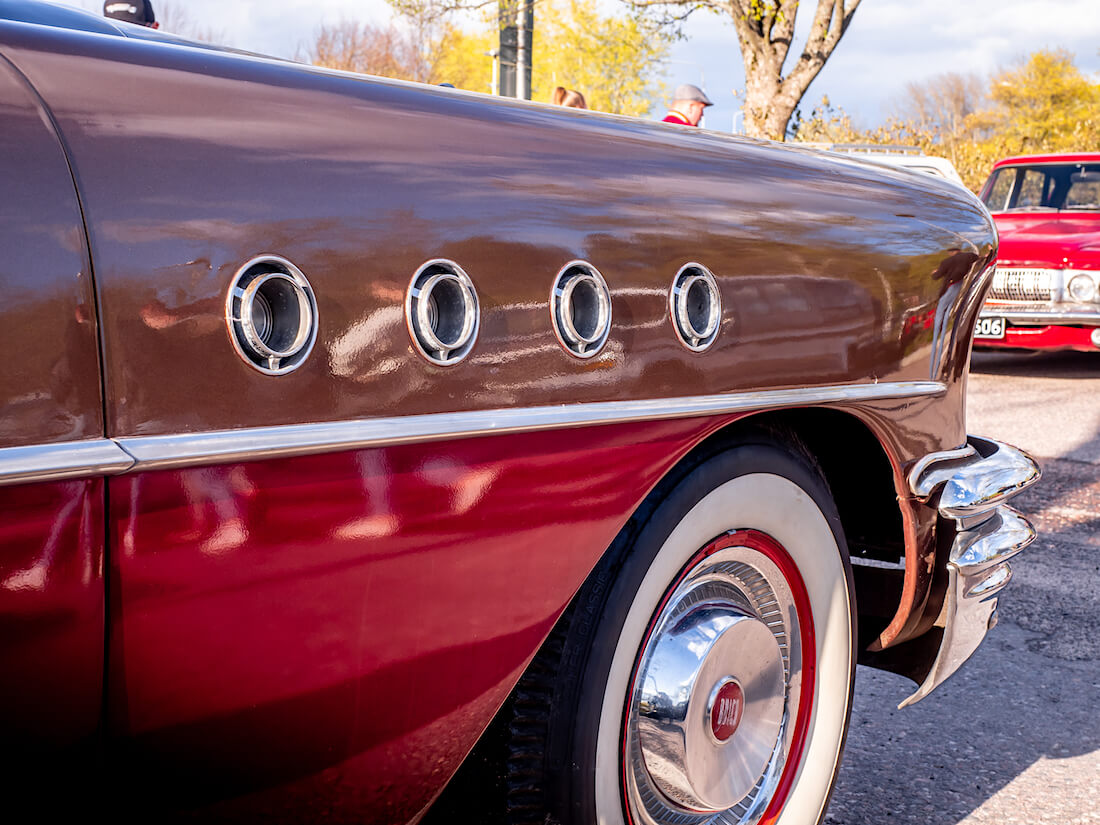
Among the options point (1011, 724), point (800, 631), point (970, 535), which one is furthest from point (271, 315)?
point (1011, 724)

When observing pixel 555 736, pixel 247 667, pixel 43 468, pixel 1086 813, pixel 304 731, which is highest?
pixel 43 468

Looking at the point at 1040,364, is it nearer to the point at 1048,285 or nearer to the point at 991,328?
the point at 991,328

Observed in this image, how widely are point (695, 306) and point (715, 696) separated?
0.61 meters

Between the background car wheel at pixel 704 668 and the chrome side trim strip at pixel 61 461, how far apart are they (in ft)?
2.34

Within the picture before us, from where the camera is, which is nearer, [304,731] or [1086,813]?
[304,731]

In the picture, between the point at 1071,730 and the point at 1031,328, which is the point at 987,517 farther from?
the point at 1031,328

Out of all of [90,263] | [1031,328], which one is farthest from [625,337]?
[1031,328]

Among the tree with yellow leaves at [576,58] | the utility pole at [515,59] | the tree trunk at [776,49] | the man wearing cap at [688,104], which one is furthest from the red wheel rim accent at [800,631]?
the tree with yellow leaves at [576,58]

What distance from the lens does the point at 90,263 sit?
958mm

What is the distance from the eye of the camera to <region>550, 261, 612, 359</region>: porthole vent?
52.9 inches

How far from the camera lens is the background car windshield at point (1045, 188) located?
370 inches

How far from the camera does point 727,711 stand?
5.67ft

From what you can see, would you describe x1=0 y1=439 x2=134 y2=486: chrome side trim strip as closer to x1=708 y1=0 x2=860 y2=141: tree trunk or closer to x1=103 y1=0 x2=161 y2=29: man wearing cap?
x1=103 y1=0 x2=161 y2=29: man wearing cap

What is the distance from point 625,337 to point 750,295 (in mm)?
287
